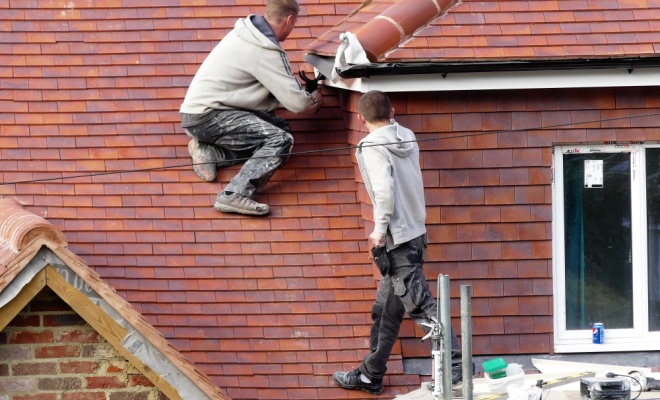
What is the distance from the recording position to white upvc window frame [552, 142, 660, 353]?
33.6ft

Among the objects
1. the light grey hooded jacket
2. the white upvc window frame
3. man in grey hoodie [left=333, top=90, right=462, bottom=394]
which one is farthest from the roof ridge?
the white upvc window frame

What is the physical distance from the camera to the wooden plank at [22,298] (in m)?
8.66

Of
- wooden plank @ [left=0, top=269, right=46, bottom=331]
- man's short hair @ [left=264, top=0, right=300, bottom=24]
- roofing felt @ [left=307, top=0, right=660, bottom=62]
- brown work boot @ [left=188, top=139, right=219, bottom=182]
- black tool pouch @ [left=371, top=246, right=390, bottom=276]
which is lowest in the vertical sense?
wooden plank @ [left=0, top=269, right=46, bottom=331]

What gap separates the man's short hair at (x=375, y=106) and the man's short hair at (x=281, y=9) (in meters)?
1.45

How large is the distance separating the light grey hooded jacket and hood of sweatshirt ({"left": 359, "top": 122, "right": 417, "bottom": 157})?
4.54 ft

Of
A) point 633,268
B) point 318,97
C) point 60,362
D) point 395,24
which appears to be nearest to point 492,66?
point 395,24

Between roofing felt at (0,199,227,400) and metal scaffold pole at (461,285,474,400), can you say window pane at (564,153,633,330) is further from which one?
roofing felt at (0,199,227,400)

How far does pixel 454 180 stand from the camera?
10148 mm

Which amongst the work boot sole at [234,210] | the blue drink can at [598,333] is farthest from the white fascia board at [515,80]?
the blue drink can at [598,333]

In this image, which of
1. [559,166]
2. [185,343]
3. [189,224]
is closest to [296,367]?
[185,343]

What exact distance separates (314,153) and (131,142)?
4.53ft

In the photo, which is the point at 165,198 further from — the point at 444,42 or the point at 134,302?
the point at 444,42

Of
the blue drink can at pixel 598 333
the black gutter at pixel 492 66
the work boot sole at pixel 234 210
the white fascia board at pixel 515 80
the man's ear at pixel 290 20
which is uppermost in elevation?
the man's ear at pixel 290 20

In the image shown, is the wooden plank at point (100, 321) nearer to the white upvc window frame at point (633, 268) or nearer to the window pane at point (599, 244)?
the white upvc window frame at point (633, 268)
